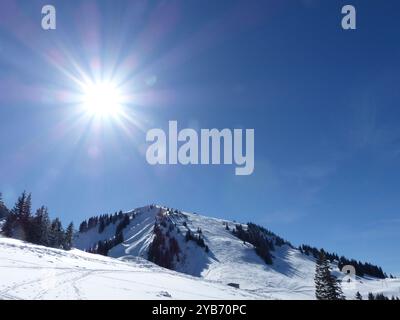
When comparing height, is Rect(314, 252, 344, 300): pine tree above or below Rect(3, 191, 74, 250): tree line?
below

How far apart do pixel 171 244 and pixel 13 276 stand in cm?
17273

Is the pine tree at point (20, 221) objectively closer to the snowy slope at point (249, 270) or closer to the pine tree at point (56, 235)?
the pine tree at point (56, 235)

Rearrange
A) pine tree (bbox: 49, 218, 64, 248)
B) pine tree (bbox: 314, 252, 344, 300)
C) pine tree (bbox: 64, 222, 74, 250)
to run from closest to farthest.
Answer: pine tree (bbox: 314, 252, 344, 300)
pine tree (bbox: 49, 218, 64, 248)
pine tree (bbox: 64, 222, 74, 250)

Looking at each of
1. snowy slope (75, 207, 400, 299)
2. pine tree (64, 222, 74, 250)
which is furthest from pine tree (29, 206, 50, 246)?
snowy slope (75, 207, 400, 299)

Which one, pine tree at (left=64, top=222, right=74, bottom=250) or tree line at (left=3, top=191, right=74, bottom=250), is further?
pine tree at (left=64, top=222, right=74, bottom=250)

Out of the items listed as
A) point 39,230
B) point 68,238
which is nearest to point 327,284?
point 39,230

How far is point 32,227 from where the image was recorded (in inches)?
2997

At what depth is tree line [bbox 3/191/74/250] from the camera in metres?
75.7

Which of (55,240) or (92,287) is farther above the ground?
(55,240)

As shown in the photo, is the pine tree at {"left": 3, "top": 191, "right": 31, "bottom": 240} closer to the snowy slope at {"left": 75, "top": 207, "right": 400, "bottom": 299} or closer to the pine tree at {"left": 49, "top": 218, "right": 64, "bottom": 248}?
the pine tree at {"left": 49, "top": 218, "right": 64, "bottom": 248}

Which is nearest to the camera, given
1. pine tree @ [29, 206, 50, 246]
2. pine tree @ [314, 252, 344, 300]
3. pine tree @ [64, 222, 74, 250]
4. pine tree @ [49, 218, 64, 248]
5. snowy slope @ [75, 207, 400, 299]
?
pine tree @ [314, 252, 344, 300]
